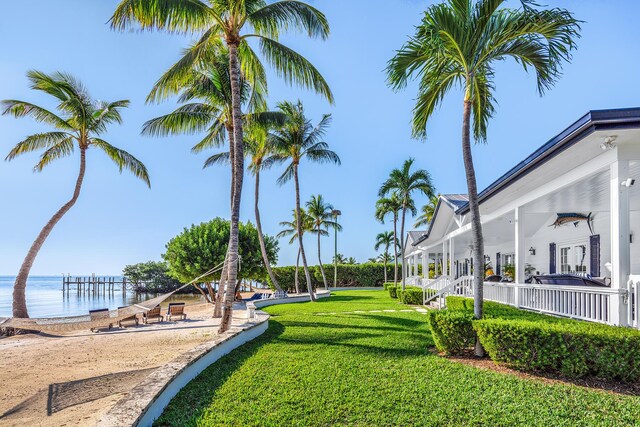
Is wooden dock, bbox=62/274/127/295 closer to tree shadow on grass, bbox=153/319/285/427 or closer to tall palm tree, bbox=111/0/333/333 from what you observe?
tall palm tree, bbox=111/0/333/333

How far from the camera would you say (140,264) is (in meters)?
57.4

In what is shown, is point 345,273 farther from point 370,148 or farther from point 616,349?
point 616,349

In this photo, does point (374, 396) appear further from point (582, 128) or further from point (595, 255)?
point (595, 255)

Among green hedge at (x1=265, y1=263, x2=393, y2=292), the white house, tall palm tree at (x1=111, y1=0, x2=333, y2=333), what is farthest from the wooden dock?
the white house

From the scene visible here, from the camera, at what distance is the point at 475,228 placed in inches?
281

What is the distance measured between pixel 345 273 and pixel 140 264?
33175 millimetres

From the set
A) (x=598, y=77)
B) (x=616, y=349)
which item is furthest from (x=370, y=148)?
(x=616, y=349)

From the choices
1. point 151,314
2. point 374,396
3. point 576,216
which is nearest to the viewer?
point 374,396

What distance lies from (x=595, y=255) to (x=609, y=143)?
27.7 ft

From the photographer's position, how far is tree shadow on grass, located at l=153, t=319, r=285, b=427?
441cm

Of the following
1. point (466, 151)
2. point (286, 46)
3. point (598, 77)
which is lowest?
point (466, 151)

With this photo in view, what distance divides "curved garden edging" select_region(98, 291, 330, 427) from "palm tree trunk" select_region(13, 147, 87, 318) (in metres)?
12.6

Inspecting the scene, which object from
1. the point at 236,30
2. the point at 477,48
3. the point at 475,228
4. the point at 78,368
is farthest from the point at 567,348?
the point at 236,30

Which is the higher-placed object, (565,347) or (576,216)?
(576,216)
